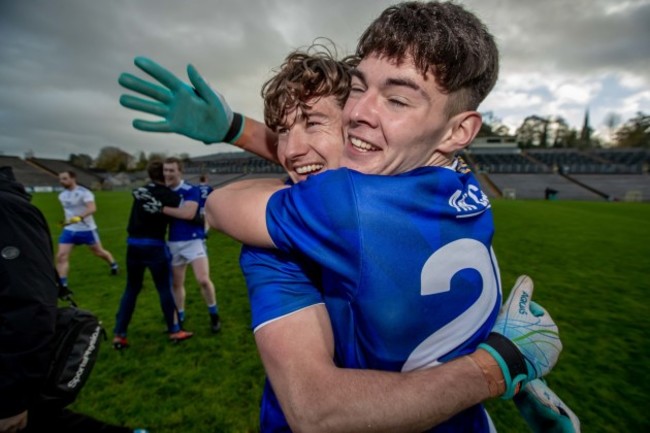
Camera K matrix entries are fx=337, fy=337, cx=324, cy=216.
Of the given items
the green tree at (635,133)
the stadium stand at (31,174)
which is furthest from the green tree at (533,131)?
the stadium stand at (31,174)

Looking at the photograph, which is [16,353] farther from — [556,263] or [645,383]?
[556,263]

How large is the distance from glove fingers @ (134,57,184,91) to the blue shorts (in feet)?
26.7

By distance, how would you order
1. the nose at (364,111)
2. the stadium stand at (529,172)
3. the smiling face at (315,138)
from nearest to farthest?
1. the nose at (364,111)
2. the smiling face at (315,138)
3. the stadium stand at (529,172)

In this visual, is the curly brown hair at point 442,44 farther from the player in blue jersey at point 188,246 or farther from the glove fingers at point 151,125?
the player in blue jersey at point 188,246

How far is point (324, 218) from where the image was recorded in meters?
1.21

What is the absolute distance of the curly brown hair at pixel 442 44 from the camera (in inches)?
60.8

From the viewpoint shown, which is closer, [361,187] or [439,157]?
[361,187]

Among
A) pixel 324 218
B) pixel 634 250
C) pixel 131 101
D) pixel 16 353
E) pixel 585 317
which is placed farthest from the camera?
pixel 634 250

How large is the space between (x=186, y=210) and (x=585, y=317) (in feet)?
23.9

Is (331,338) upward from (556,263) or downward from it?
upward

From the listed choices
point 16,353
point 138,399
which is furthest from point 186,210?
point 16,353

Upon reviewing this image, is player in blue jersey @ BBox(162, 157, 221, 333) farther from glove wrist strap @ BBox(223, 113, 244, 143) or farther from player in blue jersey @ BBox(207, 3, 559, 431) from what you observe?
player in blue jersey @ BBox(207, 3, 559, 431)

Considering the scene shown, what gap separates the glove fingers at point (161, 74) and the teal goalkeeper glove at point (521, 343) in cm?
237

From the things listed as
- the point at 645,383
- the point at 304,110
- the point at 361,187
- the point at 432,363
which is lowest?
the point at 645,383
